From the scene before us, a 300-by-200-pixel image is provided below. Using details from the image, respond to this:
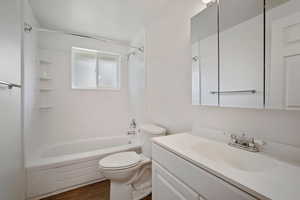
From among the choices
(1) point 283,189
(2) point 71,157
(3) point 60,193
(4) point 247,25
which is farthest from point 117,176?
(4) point 247,25

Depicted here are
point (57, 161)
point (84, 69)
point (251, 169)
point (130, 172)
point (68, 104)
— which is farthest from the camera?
point (84, 69)

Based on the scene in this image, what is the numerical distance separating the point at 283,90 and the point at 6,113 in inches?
71.0

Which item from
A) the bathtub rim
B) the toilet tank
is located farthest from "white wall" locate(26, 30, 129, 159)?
the toilet tank

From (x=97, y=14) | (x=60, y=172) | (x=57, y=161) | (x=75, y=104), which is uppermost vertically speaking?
(x=97, y=14)

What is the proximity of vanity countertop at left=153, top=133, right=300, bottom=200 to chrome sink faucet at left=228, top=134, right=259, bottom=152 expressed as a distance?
4 cm

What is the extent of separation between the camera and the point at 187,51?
4.60ft

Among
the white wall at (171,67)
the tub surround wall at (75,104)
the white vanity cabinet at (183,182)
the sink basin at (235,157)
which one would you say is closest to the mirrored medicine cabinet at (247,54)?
the white wall at (171,67)

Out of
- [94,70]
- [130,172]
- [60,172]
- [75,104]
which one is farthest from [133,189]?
[94,70]

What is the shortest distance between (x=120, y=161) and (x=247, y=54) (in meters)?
1.52

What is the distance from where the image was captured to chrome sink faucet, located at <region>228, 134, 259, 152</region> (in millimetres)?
849

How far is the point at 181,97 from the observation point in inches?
58.6

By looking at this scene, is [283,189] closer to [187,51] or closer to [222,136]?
[222,136]

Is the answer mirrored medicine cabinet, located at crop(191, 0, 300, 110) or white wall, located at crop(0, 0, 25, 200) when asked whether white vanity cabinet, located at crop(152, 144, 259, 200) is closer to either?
mirrored medicine cabinet, located at crop(191, 0, 300, 110)

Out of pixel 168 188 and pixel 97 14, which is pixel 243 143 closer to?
pixel 168 188
